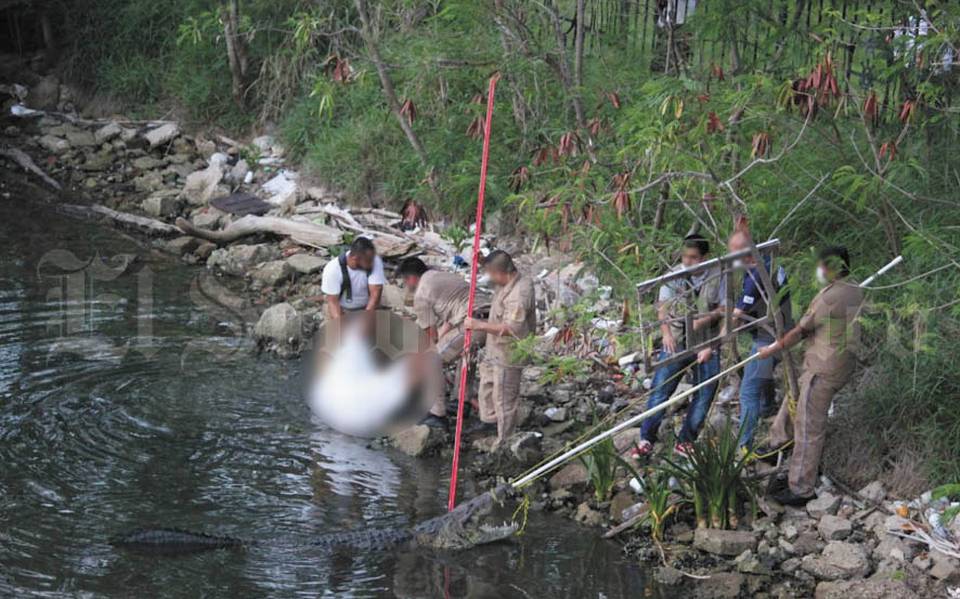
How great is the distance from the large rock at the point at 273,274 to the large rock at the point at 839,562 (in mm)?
7999

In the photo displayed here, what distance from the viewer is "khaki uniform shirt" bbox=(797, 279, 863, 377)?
7.41m

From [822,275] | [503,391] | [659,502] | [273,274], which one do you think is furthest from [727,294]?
[273,274]

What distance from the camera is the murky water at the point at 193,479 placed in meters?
7.10

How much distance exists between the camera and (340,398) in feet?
31.9

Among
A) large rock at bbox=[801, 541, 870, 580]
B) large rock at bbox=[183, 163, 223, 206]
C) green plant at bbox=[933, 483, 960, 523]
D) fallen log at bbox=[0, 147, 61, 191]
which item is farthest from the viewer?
fallen log at bbox=[0, 147, 61, 191]

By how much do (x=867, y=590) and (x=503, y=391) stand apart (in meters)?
3.19

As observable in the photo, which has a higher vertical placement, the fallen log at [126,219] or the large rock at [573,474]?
the fallen log at [126,219]

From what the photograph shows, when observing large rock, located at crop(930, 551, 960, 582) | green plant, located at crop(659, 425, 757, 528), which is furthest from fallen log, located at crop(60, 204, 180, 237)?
large rock, located at crop(930, 551, 960, 582)

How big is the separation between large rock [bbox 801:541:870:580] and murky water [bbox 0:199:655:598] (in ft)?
3.53

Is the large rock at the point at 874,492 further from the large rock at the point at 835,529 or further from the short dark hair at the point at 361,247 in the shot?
the short dark hair at the point at 361,247

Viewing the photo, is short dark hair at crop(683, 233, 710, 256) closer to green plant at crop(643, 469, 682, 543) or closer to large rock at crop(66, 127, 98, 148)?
green plant at crop(643, 469, 682, 543)

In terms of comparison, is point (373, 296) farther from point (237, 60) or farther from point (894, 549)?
point (237, 60)

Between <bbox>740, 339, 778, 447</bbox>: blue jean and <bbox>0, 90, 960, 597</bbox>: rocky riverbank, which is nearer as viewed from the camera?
<bbox>0, 90, 960, 597</bbox>: rocky riverbank

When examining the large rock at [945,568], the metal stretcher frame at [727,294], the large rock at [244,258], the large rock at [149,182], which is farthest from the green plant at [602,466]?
the large rock at [149,182]
